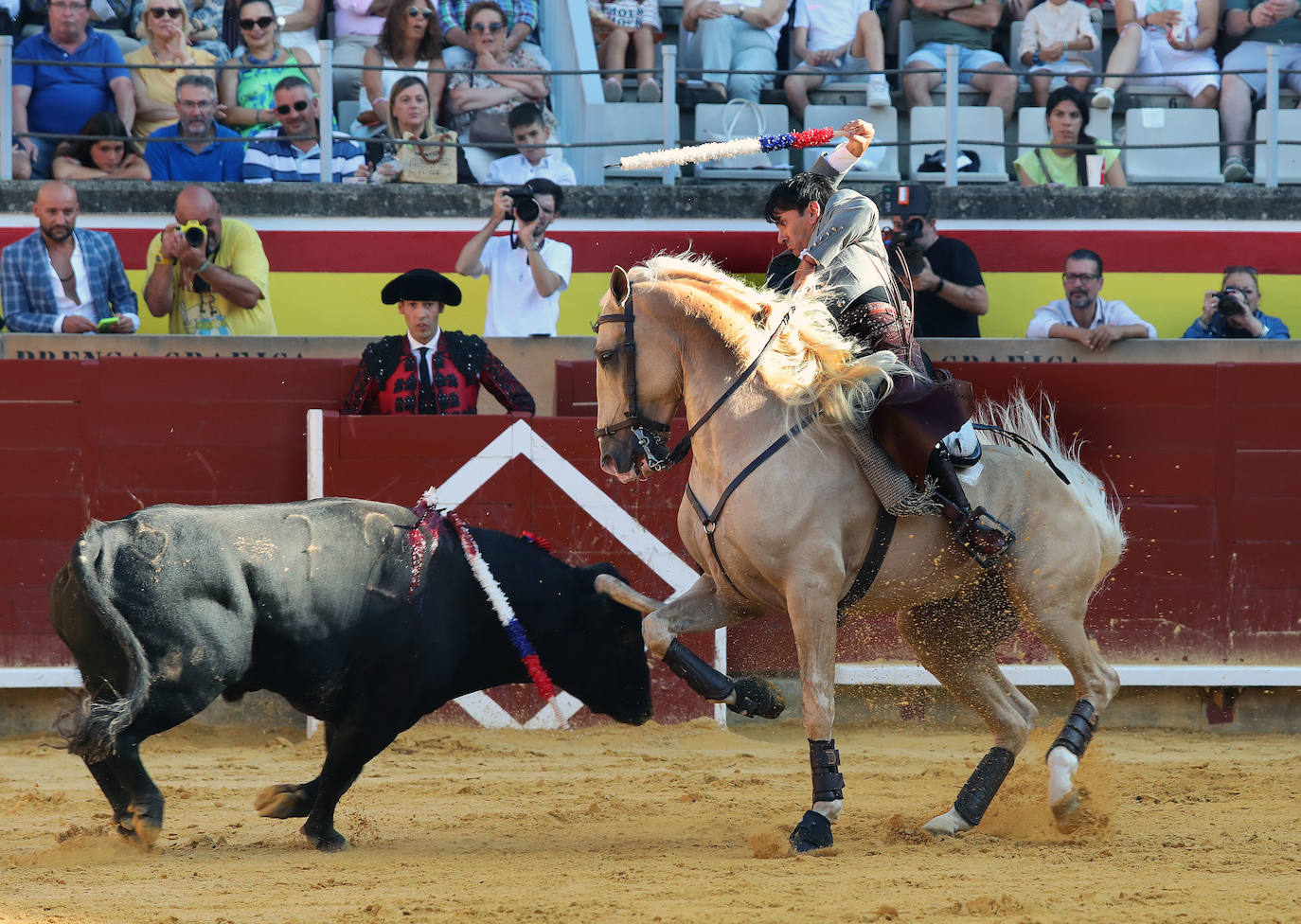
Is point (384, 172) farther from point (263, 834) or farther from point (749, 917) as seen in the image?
point (749, 917)

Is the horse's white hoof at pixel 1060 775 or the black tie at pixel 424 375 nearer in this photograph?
the horse's white hoof at pixel 1060 775

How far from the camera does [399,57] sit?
9.72m

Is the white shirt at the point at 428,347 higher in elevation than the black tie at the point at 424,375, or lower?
higher

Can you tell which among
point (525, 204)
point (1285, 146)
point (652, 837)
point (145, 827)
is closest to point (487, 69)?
point (525, 204)

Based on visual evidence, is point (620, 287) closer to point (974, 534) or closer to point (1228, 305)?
point (974, 534)

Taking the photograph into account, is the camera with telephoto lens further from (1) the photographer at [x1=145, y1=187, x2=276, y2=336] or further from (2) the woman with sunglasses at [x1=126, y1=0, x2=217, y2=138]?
(2) the woman with sunglasses at [x1=126, y1=0, x2=217, y2=138]

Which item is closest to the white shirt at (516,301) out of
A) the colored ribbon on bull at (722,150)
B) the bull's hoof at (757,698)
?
the colored ribbon on bull at (722,150)

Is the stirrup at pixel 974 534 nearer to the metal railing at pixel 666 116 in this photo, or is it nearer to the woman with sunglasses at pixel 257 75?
the metal railing at pixel 666 116

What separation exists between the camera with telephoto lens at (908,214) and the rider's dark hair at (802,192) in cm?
224

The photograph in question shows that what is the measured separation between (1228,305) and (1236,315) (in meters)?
0.07

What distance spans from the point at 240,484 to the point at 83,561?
2.52 meters

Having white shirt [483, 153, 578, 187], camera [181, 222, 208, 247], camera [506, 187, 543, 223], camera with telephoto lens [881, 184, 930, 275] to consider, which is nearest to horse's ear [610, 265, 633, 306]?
camera with telephoto lens [881, 184, 930, 275]

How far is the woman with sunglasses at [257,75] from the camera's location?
9406mm

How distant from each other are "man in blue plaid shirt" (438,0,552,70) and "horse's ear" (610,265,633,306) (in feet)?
17.8
